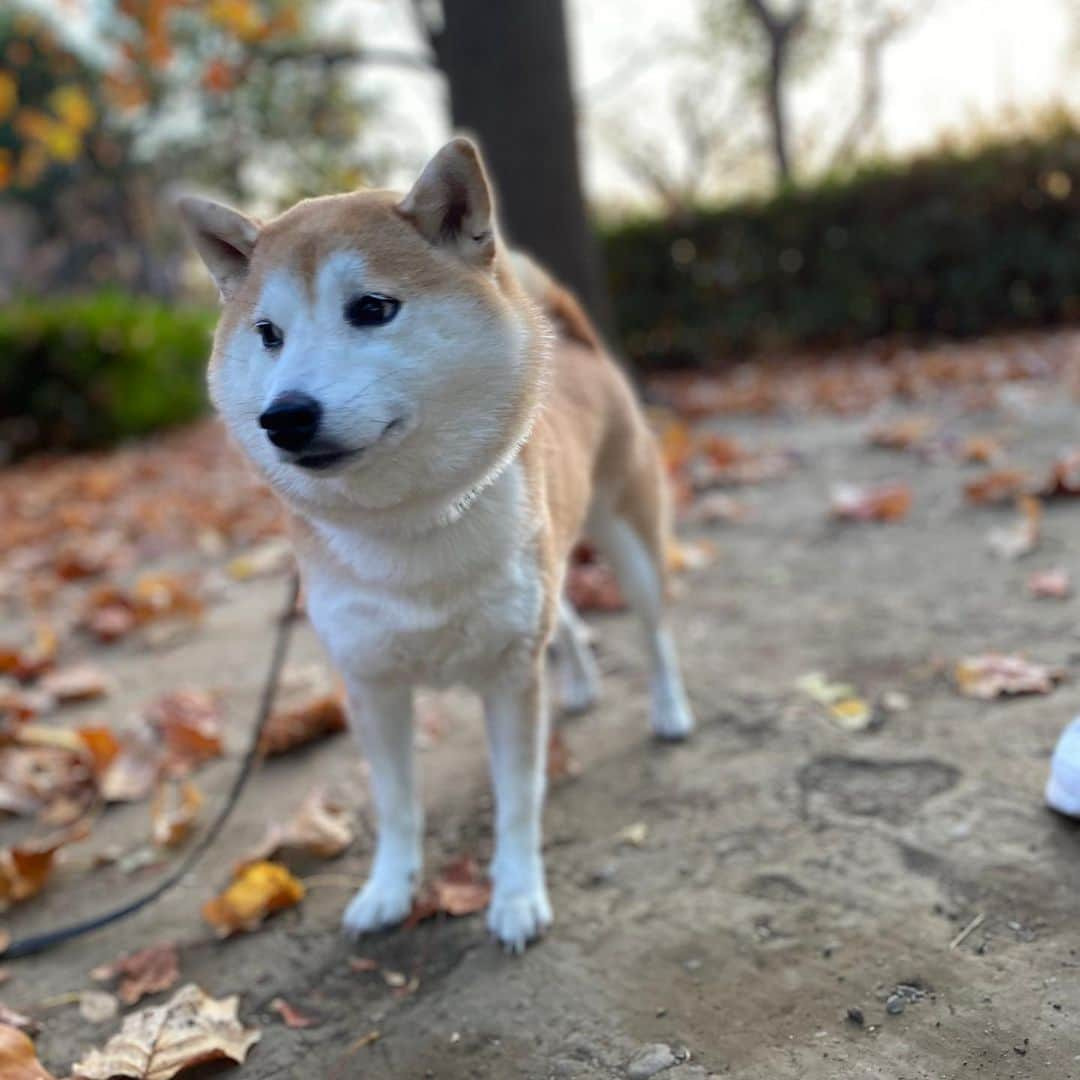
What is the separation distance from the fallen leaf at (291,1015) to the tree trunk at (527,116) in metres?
4.92

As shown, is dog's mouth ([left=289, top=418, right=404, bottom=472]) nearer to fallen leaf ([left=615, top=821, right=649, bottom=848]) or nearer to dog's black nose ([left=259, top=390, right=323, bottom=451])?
dog's black nose ([left=259, top=390, right=323, bottom=451])

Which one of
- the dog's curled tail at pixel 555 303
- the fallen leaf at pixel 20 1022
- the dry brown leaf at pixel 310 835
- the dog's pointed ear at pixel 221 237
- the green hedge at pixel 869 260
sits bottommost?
the green hedge at pixel 869 260

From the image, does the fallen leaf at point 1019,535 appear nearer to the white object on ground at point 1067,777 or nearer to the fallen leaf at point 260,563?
the white object on ground at point 1067,777

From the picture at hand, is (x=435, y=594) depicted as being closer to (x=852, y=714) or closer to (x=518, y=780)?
(x=518, y=780)

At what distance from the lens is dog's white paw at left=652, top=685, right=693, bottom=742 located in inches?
108

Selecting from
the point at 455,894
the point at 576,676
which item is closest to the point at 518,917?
the point at 455,894

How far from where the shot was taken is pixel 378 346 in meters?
1.67

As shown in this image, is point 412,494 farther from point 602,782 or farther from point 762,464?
point 762,464

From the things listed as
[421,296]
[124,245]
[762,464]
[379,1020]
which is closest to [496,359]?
[421,296]

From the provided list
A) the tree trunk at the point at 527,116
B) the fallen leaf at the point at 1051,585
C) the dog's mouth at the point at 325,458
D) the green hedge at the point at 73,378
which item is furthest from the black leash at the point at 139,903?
the green hedge at the point at 73,378

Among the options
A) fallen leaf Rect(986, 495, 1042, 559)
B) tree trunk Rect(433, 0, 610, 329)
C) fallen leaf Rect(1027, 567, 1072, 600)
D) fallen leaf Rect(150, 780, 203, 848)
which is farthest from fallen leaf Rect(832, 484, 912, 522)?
fallen leaf Rect(150, 780, 203, 848)

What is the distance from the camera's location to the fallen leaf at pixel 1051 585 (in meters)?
3.12

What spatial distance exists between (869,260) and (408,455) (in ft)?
30.4

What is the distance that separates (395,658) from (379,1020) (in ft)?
2.18
